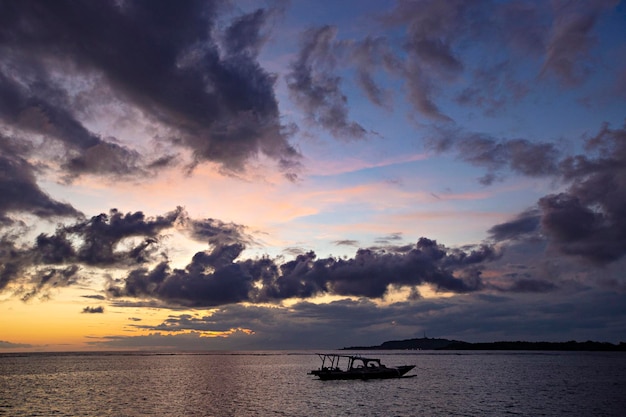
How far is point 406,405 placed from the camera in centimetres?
7625

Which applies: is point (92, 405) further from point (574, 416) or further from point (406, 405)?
point (574, 416)

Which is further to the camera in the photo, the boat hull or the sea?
the boat hull

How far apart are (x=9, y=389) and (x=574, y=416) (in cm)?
11330

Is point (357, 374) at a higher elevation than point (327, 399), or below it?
higher

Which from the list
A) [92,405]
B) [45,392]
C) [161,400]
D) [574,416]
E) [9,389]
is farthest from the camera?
[9,389]

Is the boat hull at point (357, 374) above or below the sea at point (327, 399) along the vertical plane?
above

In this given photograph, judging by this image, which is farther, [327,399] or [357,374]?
[357,374]

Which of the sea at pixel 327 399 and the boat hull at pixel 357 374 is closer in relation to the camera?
the sea at pixel 327 399

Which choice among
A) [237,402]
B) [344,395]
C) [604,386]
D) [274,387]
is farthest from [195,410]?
[604,386]

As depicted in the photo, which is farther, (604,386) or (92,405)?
(604,386)

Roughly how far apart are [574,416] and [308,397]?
143 ft

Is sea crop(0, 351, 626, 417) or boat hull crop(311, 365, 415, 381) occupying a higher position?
boat hull crop(311, 365, 415, 381)

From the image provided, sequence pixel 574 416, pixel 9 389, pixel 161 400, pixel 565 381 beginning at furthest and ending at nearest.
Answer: pixel 565 381 < pixel 9 389 < pixel 161 400 < pixel 574 416

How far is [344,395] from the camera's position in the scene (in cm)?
8950
